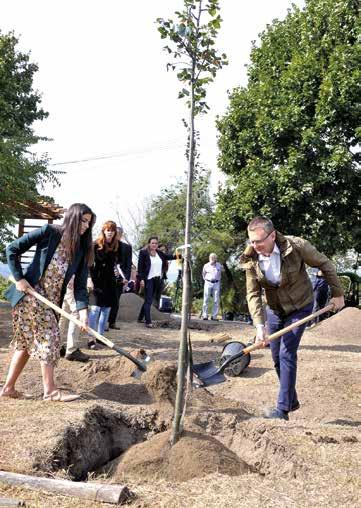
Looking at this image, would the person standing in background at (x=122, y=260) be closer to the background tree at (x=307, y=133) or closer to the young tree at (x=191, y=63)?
the young tree at (x=191, y=63)

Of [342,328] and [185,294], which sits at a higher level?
[185,294]

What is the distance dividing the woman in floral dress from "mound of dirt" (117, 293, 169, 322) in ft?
27.8

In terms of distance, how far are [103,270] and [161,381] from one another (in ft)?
10.7

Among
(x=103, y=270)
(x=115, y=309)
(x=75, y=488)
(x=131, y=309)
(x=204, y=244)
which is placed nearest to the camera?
(x=75, y=488)

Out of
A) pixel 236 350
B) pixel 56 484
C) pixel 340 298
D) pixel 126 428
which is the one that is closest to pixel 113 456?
pixel 126 428

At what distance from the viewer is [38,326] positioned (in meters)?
5.10

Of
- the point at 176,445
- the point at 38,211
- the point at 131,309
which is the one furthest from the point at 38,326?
the point at 38,211

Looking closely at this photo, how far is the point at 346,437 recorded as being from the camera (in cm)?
447

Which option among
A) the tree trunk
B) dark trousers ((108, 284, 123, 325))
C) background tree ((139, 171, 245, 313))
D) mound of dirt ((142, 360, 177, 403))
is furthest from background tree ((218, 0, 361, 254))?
the tree trunk

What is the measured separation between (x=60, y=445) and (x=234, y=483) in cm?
116

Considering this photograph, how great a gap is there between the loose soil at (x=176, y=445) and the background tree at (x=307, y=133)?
11880 millimetres

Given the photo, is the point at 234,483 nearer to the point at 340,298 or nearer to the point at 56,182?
the point at 340,298

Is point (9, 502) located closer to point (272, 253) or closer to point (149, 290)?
point (272, 253)

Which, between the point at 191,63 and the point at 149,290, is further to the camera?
the point at 149,290
